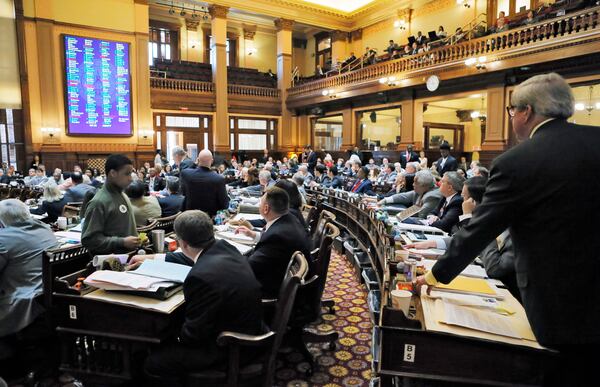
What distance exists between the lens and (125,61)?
1476cm

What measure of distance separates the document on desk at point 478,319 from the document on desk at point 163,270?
1.44 meters

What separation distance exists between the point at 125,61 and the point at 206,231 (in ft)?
48.8

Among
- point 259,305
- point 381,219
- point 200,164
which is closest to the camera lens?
point 259,305

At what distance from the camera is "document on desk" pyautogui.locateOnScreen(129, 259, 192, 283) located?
2.29 meters

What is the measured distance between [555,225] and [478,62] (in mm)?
11084

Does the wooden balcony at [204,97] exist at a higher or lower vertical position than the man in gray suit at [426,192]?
higher

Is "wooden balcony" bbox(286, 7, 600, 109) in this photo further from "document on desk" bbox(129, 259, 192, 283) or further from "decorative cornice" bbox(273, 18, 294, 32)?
"document on desk" bbox(129, 259, 192, 283)

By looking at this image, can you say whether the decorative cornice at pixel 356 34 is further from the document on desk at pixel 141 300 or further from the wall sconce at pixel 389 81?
the document on desk at pixel 141 300

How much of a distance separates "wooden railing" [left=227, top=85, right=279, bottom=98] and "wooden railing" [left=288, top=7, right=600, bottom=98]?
4.46m

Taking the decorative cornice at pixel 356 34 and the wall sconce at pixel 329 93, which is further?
the decorative cornice at pixel 356 34

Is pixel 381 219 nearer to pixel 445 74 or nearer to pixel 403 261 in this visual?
pixel 403 261

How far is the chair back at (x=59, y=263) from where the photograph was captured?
2.38m

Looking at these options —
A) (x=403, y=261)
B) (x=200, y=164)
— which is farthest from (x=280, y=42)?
(x=403, y=261)

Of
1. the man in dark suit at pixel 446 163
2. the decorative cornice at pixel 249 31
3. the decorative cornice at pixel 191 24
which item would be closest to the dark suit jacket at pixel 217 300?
the man in dark suit at pixel 446 163
